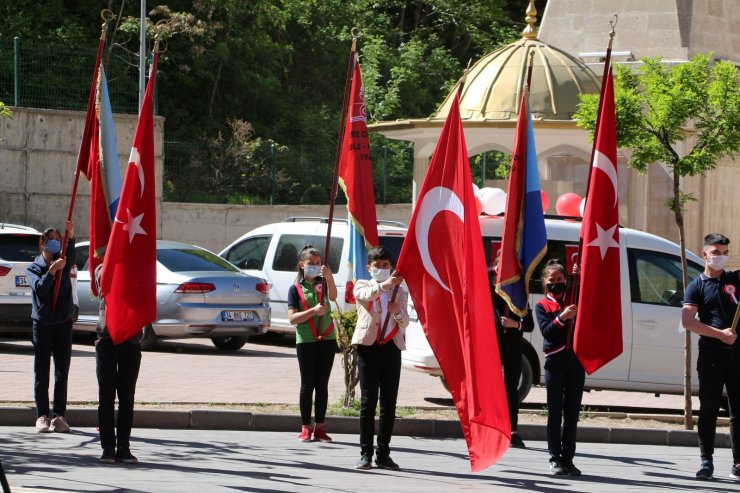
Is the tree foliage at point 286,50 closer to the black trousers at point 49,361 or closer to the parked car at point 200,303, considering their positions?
the parked car at point 200,303

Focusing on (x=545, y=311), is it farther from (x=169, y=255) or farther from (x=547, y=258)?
(x=169, y=255)

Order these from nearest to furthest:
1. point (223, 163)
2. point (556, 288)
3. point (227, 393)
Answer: point (556, 288), point (227, 393), point (223, 163)

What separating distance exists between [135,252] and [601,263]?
360cm

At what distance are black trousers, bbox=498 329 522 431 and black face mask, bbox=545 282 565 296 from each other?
4.62ft

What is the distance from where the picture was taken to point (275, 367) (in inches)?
731

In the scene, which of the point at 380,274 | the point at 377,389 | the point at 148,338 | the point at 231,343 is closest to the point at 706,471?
the point at 377,389

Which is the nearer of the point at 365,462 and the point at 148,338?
the point at 365,462

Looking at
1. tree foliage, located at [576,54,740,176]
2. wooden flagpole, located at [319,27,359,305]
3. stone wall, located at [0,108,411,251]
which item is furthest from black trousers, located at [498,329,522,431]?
stone wall, located at [0,108,411,251]

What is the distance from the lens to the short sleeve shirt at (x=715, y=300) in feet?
36.1

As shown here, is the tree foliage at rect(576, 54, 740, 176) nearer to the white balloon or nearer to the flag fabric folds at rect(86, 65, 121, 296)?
the white balloon

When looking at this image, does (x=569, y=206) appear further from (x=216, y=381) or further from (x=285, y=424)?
A: (x=285, y=424)

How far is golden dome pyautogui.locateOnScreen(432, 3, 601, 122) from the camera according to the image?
24.0 meters

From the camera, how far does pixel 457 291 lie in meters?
10.6

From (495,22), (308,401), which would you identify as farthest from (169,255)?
(495,22)
